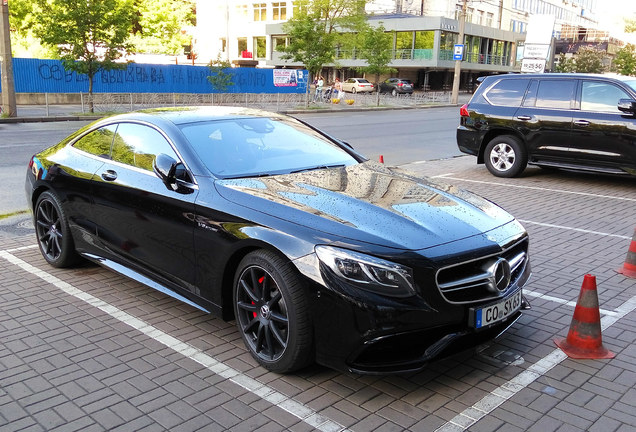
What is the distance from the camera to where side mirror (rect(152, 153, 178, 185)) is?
4.32 m

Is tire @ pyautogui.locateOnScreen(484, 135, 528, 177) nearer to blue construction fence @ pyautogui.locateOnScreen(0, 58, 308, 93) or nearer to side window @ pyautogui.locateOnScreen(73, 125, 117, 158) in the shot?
side window @ pyautogui.locateOnScreen(73, 125, 117, 158)

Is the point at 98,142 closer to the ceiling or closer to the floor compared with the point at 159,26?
closer to the floor

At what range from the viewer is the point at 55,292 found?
523 centimetres

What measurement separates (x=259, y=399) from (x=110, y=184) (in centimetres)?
236

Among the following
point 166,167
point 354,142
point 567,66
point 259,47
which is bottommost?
point 354,142

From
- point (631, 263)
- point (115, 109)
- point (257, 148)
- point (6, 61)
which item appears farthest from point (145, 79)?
point (631, 263)

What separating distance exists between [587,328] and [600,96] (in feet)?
23.4

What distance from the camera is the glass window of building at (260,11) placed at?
77.0 meters

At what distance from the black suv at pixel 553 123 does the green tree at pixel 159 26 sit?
56.3 metres

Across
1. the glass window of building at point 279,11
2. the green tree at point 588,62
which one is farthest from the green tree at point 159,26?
the green tree at point 588,62

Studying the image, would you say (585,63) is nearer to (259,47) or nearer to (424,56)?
(424,56)

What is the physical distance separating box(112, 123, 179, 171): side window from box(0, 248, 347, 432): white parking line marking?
1.17 metres

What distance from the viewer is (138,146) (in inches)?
195

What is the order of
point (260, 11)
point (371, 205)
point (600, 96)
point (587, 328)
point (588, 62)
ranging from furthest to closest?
point (260, 11) < point (588, 62) < point (600, 96) < point (587, 328) < point (371, 205)
